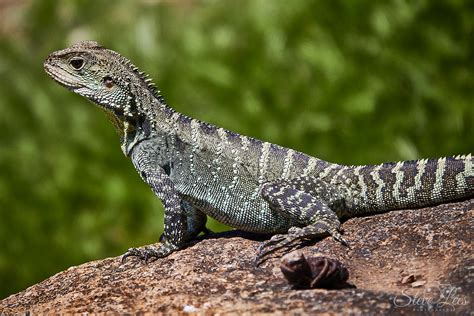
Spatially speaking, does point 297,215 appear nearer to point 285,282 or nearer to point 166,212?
point 285,282

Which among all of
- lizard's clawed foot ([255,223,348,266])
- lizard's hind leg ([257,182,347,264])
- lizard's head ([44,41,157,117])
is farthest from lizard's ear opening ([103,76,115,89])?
lizard's clawed foot ([255,223,348,266])

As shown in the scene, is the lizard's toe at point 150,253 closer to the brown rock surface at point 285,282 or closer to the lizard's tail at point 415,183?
the brown rock surface at point 285,282

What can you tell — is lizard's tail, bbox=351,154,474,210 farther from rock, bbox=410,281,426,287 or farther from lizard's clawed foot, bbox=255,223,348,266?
rock, bbox=410,281,426,287

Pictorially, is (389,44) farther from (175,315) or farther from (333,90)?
(175,315)

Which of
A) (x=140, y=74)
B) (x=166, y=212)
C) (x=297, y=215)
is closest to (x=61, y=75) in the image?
(x=140, y=74)

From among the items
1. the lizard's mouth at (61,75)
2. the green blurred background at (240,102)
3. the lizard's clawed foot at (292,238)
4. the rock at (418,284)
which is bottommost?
the rock at (418,284)

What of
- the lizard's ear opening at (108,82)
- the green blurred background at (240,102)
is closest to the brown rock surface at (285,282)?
the lizard's ear opening at (108,82)

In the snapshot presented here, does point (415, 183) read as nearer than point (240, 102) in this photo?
Yes
